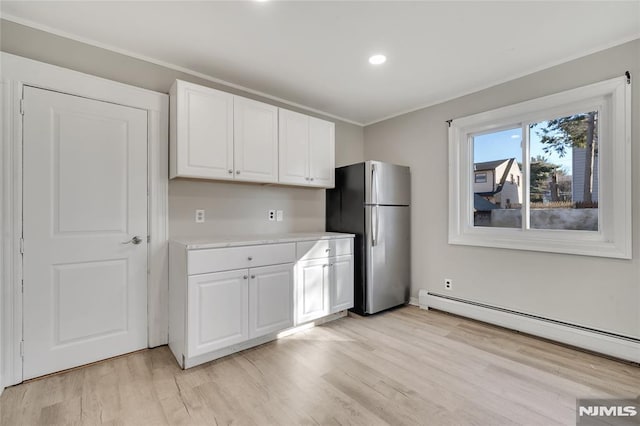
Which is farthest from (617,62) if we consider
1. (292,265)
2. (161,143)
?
(161,143)

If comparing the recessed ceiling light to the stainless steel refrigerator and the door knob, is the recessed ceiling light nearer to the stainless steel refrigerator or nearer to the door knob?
the stainless steel refrigerator

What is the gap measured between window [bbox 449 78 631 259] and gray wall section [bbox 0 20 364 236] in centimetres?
164

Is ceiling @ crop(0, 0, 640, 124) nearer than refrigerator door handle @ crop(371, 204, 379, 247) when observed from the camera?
Yes

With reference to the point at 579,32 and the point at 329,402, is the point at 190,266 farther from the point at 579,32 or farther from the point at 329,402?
the point at 579,32

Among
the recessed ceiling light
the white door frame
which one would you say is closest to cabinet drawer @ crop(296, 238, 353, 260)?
the recessed ceiling light

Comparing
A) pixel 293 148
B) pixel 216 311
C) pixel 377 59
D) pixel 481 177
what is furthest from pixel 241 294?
pixel 481 177

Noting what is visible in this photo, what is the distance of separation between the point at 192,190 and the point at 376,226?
191 centimetres

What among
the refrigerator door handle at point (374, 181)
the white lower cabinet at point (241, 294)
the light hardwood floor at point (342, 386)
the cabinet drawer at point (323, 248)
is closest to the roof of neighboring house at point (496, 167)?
the refrigerator door handle at point (374, 181)

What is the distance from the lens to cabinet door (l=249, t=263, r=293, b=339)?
7.86 ft

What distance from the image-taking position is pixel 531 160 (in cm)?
278

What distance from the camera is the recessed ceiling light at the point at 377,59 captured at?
95.6 inches

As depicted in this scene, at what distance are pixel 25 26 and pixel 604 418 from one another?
14.2 ft

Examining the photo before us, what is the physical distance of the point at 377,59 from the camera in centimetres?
246

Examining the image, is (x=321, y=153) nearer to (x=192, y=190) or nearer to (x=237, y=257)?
(x=192, y=190)
